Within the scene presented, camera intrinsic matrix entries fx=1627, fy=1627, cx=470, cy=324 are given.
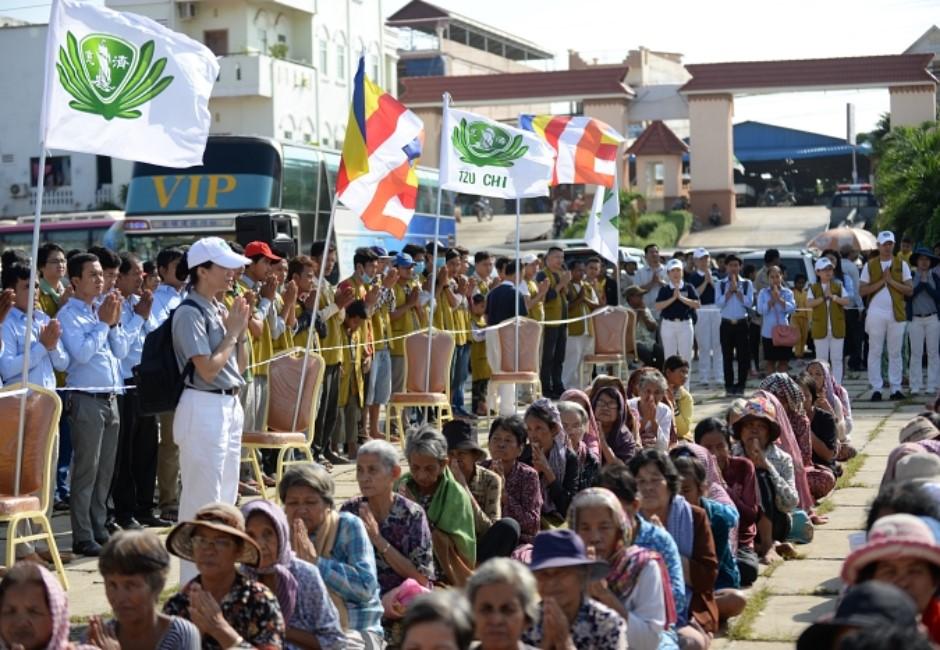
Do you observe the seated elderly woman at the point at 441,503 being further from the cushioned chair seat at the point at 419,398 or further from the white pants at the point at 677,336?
the white pants at the point at 677,336

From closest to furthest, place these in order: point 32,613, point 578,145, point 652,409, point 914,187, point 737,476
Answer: point 32,613 < point 737,476 < point 652,409 < point 578,145 < point 914,187

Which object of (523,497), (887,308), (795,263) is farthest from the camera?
(795,263)

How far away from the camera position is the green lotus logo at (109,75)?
8.53 m

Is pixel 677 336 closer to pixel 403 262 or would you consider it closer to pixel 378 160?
pixel 403 262

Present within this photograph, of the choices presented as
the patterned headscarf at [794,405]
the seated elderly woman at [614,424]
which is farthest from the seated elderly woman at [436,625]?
the patterned headscarf at [794,405]

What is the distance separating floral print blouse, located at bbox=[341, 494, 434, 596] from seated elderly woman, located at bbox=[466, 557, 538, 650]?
90.8 inches

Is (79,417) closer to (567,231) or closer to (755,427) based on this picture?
(755,427)

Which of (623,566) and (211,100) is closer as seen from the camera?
(623,566)

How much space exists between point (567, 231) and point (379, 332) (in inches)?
1258

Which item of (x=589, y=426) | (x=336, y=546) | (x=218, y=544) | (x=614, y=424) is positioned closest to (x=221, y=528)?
(x=218, y=544)

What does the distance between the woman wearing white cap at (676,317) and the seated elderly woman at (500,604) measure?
1446 centimetres

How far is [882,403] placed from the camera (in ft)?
Answer: 61.4

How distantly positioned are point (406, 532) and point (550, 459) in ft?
8.39

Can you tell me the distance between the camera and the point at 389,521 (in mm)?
7230
